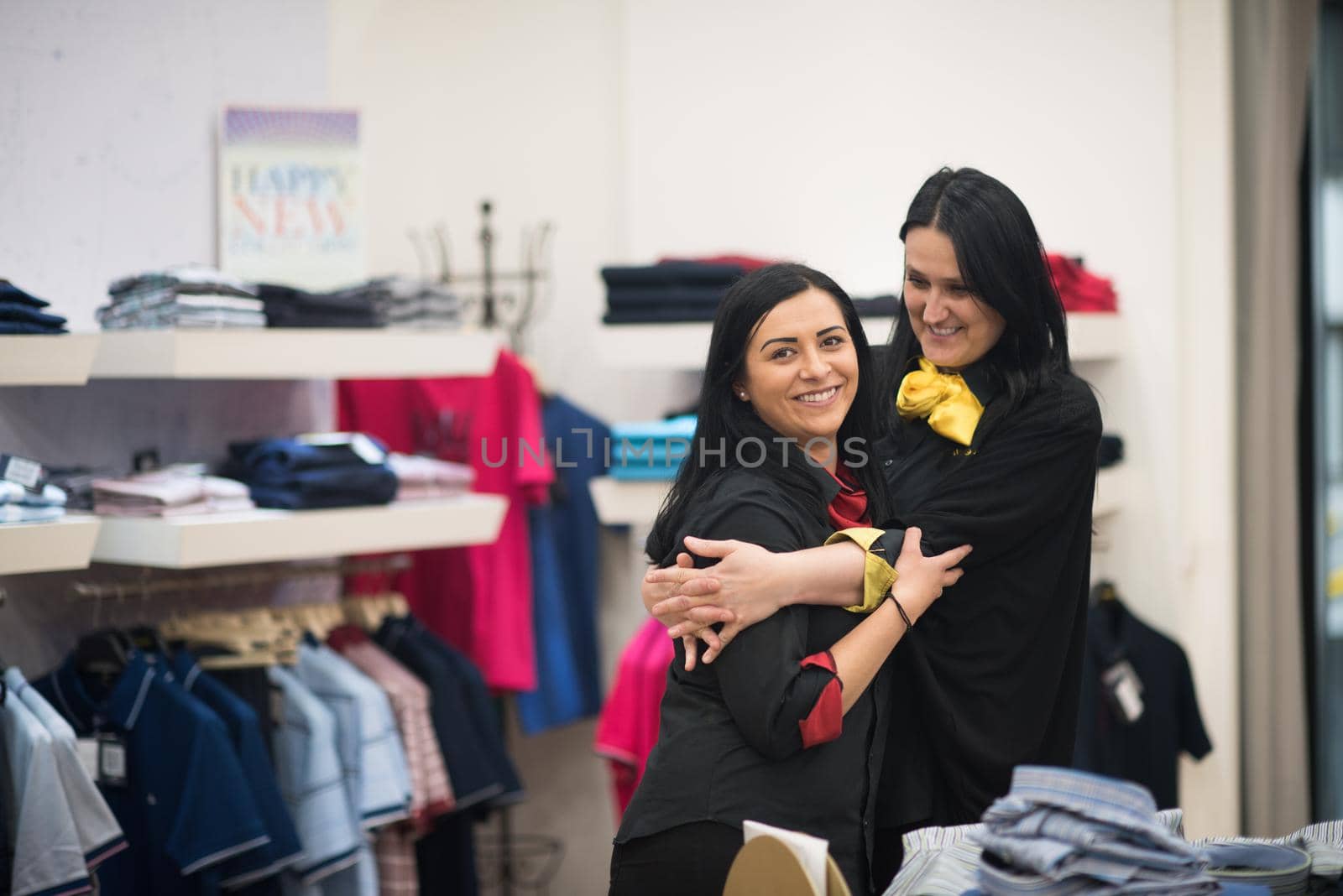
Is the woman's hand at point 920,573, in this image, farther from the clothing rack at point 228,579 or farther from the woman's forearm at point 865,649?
the clothing rack at point 228,579

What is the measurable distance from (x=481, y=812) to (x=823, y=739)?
1.94 m

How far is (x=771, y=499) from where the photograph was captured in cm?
179

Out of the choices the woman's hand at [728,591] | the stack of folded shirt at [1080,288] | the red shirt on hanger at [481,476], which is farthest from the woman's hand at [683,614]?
the red shirt on hanger at [481,476]

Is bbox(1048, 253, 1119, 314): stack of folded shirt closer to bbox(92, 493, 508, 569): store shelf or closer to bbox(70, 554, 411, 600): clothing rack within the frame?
bbox(92, 493, 508, 569): store shelf

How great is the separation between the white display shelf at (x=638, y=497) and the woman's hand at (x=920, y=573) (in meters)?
1.46

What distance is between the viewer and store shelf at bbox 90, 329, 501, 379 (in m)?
2.89

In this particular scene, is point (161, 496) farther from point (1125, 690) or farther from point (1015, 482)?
point (1125, 690)

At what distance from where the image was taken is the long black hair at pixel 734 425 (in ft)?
6.07

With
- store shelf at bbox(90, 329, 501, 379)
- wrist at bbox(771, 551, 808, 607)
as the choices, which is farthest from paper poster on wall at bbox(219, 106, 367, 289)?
wrist at bbox(771, 551, 808, 607)

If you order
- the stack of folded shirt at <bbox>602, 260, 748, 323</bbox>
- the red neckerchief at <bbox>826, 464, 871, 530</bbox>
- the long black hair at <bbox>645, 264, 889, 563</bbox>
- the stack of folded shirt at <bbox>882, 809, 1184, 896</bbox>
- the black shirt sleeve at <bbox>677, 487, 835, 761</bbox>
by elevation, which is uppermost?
the stack of folded shirt at <bbox>602, 260, 748, 323</bbox>

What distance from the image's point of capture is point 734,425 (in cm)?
188

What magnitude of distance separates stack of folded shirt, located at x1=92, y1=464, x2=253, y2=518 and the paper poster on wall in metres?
0.63

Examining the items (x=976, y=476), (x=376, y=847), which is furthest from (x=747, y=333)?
(x=376, y=847)

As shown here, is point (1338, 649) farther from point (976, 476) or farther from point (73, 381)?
point (73, 381)
